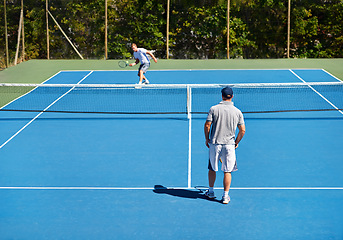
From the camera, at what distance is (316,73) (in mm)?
25172

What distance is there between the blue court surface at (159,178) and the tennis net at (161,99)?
72 cm

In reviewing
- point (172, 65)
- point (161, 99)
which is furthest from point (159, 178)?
point (172, 65)

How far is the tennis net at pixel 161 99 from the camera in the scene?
17719mm

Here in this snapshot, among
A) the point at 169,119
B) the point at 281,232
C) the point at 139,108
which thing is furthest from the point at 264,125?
the point at 281,232

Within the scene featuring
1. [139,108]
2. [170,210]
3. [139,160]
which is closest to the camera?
[170,210]

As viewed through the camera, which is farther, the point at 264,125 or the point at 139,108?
the point at 139,108

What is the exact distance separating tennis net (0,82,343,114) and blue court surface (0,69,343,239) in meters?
Answer: 0.72

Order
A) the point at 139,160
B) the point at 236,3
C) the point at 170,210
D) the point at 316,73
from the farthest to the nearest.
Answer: the point at 236,3 → the point at 316,73 → the point at 139,160 → the point at 170,210

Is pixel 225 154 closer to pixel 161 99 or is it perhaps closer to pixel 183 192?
pixel 183 192

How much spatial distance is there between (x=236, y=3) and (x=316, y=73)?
672 centimetres

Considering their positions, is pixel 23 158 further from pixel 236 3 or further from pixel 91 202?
pixel 236 3

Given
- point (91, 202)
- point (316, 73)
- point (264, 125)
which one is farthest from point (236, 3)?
point (91, 202)

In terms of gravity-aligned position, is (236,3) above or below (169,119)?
above

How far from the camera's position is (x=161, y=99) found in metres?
19.3
